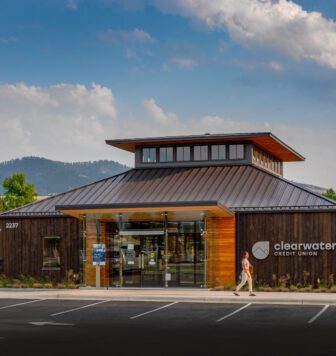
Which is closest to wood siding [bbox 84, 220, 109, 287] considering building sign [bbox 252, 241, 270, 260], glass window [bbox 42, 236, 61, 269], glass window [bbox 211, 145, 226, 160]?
glass window [bbox 42, 236, 61, 269]

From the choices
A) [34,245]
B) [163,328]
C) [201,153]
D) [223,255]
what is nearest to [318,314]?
[163,328]

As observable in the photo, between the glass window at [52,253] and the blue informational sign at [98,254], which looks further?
the glass window at [52,253]

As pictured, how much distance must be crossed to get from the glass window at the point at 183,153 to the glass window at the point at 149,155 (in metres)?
1.29

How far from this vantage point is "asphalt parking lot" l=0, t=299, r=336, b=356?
631 inches

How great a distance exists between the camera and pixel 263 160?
42.6 meters

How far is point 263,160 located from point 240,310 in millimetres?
18463

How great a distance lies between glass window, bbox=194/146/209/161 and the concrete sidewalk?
8616mm

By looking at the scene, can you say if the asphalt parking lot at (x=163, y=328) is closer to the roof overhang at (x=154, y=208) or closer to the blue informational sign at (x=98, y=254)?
the roof overhang at (x=154, y=208)

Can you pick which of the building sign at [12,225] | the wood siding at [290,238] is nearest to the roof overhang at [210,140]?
the wood siding at [290,238]

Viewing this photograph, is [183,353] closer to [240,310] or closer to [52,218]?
[240,310]

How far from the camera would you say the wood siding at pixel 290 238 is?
3309cm

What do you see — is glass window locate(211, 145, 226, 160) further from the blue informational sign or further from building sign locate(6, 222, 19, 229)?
building sign locate(6, 222, 19, 229)

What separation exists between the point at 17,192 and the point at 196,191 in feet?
129

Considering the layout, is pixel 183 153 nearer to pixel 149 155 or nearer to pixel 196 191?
pixel 149 155
